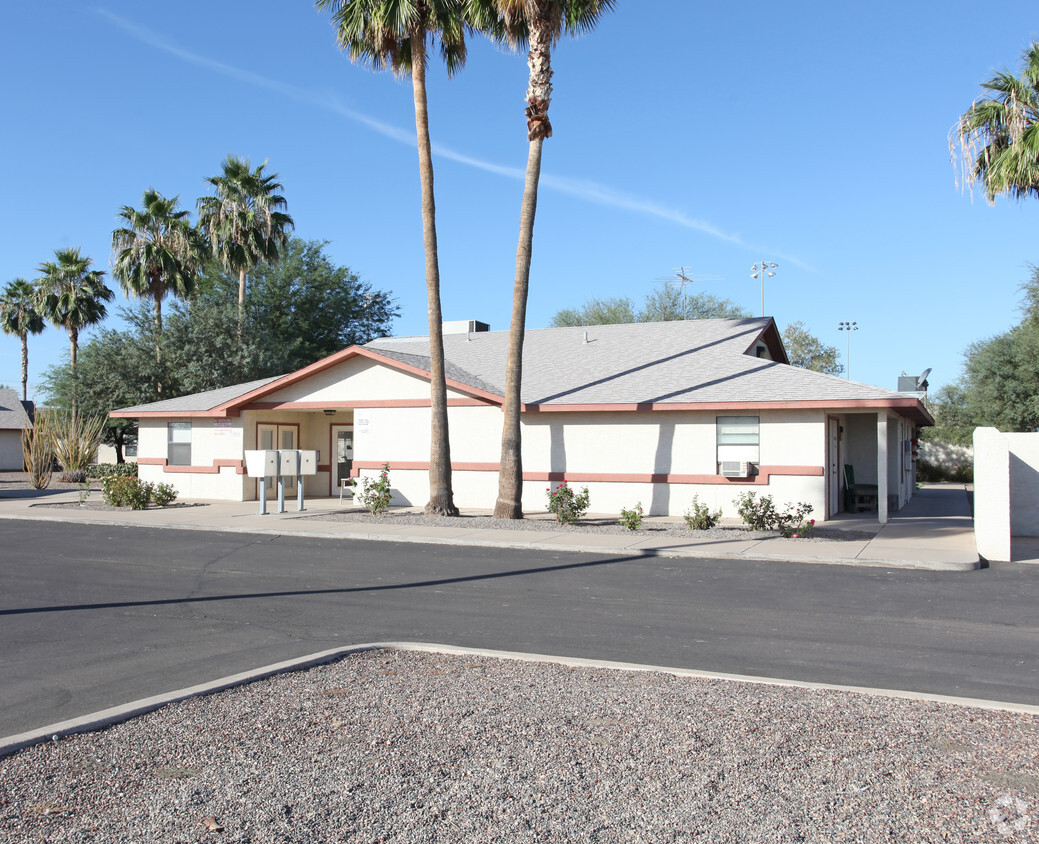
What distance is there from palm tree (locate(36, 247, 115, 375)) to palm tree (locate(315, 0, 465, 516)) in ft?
97.1

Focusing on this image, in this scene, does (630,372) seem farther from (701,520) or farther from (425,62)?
(425,62)

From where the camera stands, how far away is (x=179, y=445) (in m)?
26.2

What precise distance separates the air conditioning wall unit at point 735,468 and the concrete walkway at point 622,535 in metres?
1.67

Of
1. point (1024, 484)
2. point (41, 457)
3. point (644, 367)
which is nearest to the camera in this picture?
point (1024, 484)

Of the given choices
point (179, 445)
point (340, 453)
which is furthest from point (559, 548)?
point (179, 445)

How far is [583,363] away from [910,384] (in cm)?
1860

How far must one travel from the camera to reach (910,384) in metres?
36.1

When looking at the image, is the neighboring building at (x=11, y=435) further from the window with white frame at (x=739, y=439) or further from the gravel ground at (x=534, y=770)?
the gravel ground at (x=534, y=770)

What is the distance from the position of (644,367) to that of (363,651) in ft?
55.0

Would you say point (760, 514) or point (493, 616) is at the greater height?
point (760, 514)

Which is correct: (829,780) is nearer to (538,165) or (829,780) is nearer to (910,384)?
(538,165)

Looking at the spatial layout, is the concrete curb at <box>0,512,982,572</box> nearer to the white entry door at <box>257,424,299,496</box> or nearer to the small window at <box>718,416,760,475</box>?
the small window at <box>718,416,760,475</box>

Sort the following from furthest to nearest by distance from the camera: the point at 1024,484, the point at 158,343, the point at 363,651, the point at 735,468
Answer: the point at 158,343, the point at 735,468, the point at 1024,484, the point at 363,651

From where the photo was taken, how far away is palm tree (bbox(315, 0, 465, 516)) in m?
19.1
